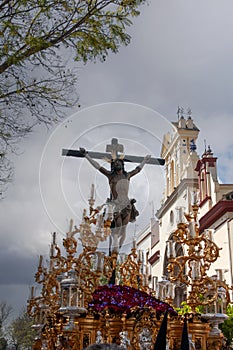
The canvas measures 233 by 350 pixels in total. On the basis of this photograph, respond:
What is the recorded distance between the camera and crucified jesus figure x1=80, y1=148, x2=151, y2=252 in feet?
30.5

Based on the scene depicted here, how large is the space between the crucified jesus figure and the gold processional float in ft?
0.93

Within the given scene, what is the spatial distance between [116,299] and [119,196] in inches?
125

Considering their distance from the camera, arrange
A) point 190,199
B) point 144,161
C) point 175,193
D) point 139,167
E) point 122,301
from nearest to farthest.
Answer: point 122,301 → point 139,167 → point 144,161 → point 190,199 → point 175,193

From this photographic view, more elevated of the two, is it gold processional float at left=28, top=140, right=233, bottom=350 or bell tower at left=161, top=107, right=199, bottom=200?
bell tower at left=161, top=107, right=199, bottom=200

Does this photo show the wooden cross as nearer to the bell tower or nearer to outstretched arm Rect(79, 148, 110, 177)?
outstretched arm Rect(79, 148, 110, 177)

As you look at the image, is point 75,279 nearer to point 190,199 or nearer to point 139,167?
point 139,167

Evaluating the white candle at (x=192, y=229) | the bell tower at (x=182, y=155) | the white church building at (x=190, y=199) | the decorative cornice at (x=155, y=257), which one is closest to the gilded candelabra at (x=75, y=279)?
the white candle at (x=192, y=229)

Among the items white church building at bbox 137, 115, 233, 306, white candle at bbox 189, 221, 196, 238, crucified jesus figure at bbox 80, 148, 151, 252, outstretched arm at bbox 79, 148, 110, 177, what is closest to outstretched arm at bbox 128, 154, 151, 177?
crucified jesus figure at bbox 80, 148, 151, 252

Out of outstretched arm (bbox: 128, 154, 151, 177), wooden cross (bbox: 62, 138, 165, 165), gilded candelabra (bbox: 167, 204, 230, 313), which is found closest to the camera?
gilded candelabra (bbox: 167, 204, 230, 313)

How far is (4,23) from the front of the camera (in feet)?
19.2

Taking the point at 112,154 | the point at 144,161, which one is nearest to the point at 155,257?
the point at 144,161

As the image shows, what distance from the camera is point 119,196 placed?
9.48 m

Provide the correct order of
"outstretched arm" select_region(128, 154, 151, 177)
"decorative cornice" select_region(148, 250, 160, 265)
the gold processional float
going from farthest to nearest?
"decorative cornice" select_region(148, 250, 160, 265) → "outstretched arm" select_region(128, 154, 151, 177) → the gold processional float

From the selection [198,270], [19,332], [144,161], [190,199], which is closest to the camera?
[198,270]
